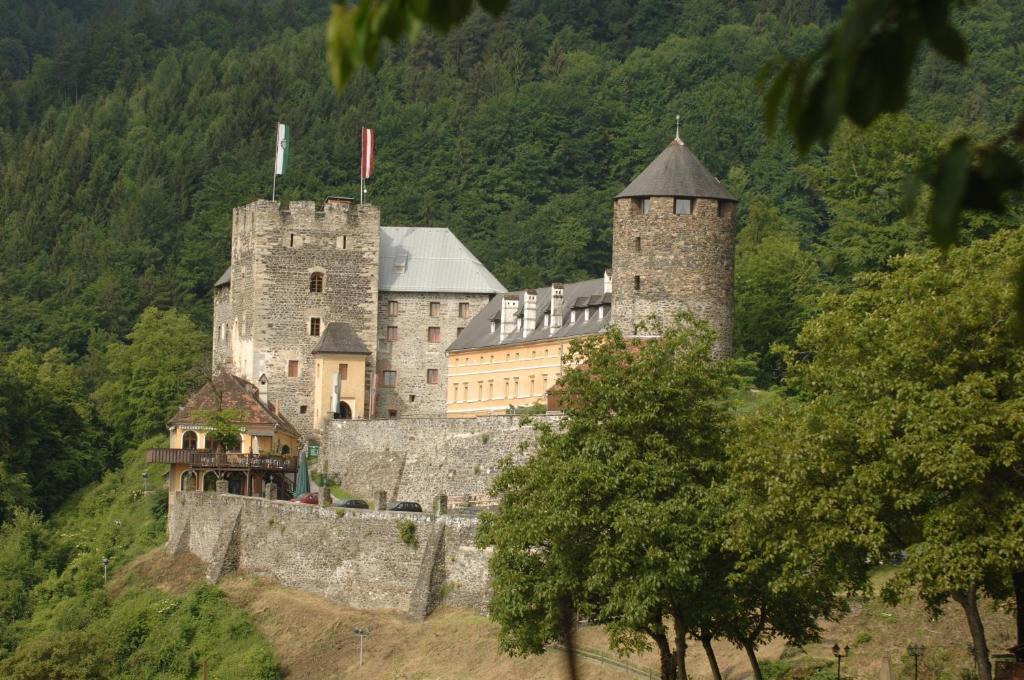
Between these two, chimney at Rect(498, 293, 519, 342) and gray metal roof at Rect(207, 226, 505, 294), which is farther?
gray metal roof at Rect(207, 226, 505, 294)

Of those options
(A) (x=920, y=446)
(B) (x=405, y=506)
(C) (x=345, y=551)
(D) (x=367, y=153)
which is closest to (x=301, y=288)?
(D) (x=367, y=153)

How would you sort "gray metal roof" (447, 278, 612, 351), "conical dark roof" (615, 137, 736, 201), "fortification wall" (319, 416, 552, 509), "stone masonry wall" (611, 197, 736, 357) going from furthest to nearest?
"gray metal roof" (447, 278, 612, 351)
"fortification wall" (319, 416, 552, 509)
"conical dark roof" (615, 137, 736, 201)
"stone masonry wall" (611, 197, 736, 357)

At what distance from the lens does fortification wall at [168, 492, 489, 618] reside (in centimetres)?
4062

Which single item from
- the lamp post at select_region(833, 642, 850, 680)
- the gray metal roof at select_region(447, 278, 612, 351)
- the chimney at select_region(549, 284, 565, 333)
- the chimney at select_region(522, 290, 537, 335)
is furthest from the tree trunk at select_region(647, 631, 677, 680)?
the chimney at select_region(522, 290, 537, 335)

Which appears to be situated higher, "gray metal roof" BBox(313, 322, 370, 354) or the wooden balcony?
"gray metal roof" BBox(313, 322, 370, 354)

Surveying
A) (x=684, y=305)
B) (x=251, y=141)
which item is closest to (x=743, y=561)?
(x=684, y=305)

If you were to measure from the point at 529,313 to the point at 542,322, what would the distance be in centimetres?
77

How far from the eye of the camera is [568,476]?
29219 millimetres

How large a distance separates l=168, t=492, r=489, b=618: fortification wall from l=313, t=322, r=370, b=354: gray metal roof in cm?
935

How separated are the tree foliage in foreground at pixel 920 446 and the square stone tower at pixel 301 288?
3456 cm

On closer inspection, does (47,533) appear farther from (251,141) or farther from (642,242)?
(251,141)

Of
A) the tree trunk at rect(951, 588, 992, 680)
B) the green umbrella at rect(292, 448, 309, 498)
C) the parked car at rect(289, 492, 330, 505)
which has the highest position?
the green umbrella at rect(292, 448, 309, 498)

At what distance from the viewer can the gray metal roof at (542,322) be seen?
173 ft

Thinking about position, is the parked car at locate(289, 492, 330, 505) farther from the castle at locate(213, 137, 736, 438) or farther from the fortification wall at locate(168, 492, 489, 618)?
the castle at locate(213, 137, 736, 438)
